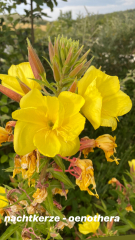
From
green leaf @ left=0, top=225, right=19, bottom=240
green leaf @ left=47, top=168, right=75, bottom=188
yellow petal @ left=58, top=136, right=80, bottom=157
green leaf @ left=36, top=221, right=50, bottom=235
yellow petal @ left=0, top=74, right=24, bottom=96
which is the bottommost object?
green leaf @ left=36, top=221, right=50, bottom=235

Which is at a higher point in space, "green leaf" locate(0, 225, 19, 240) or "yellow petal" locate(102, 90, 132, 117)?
"yellow petal" locate(102, 90, 132, 117)

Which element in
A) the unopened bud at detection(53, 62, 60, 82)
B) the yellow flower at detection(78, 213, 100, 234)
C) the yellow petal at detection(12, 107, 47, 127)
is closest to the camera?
the yellow petal at detection(12, 107, 47, 127)

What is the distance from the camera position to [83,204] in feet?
6.29

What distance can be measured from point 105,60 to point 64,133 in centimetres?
276

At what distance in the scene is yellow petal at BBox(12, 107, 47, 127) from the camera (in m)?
0.56

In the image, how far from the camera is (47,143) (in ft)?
1.96

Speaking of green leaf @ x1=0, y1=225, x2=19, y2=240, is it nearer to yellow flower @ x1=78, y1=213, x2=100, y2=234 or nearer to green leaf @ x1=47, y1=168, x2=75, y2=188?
green leaf @ x1=47, y1=168, x2=75, y2=188

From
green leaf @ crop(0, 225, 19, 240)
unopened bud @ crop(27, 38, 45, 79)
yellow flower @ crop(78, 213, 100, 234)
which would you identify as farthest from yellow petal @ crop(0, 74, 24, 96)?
yellow flower @ crop(78, 213, 100, 234)

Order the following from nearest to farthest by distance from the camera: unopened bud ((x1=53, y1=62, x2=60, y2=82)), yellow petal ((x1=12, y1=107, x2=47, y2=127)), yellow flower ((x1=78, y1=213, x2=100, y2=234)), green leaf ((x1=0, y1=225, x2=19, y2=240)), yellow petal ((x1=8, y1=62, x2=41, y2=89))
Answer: yellow petal ((x1=12, y1=107, x2=47, y2=127)), unopened bud ((x1=53, y1=62, x2=60, y2=82)), yellow petal ((x1=8, y1=62, x2=41, y2=89)), green leaf ((x1=0, y1=225, x2=19, y2=240)), yellow flower ((x1=78, y1=213, x2=100, y2=234))

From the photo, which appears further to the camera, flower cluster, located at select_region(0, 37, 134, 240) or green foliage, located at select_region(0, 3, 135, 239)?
green foliage, located at select_region(0, 3, 135, 239)

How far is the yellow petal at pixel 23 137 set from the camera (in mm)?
575

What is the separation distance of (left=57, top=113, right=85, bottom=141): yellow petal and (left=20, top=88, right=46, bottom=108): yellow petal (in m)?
0.11

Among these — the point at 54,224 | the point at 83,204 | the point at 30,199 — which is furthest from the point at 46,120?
the point at 83,204

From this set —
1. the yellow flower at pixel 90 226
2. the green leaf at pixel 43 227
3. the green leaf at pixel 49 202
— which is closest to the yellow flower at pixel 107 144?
the green leaf at pixel 49 202
